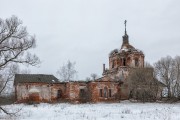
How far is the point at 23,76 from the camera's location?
53156 millimetres

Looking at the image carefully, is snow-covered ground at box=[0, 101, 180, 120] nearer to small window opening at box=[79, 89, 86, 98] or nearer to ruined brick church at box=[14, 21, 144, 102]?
ruined brick church at box=[14, 21, 144, 102]

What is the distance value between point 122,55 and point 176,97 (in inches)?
A: 489

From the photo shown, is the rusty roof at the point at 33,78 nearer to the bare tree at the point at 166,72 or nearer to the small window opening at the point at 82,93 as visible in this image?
the small window opening at the point at 82,93

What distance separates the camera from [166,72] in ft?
160

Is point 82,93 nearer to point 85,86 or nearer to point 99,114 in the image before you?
point 85,86

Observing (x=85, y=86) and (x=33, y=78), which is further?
(x=33, y=78)

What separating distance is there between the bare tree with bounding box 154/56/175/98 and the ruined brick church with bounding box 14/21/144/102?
4.32m

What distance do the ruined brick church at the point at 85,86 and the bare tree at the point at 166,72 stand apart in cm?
432

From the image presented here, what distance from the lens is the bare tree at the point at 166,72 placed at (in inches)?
1907

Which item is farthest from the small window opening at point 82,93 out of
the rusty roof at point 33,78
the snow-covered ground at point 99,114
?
the snow-covered ground at point 99,114

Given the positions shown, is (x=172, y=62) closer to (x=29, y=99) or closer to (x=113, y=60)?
(x=113, y=60)

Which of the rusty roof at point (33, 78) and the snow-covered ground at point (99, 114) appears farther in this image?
the rusty roof at point (33, 78)

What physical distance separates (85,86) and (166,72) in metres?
13.3

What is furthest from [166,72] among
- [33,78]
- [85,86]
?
[33,78]
